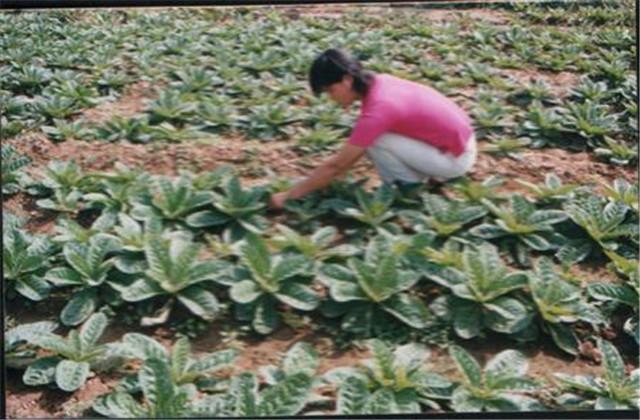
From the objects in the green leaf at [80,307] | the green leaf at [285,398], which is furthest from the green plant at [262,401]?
the green leaf at [80,307]

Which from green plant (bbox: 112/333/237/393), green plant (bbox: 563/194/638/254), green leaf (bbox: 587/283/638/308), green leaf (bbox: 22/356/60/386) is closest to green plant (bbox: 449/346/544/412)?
green leaf (bbox: 587/283/638/308)

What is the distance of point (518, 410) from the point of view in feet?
5.74

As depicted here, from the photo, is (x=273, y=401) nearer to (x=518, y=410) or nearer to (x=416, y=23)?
(x=518, y=410)

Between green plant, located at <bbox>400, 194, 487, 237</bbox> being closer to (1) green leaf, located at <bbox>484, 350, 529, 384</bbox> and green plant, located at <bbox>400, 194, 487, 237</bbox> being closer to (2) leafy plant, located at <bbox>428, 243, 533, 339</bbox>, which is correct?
(2) leafy plant, located at <bbox>428, 243, 533, 339</bbox>

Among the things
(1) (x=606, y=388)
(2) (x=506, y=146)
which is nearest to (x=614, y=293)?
(1) (x=606, y=388)

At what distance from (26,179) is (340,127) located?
805 millimetres

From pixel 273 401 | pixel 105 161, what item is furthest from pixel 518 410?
pixel 105 161

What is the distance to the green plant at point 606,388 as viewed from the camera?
175cm

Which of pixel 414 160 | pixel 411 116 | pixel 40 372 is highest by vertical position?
pixel 411 116

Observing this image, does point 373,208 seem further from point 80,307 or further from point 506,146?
point 80,307

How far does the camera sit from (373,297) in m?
1.87

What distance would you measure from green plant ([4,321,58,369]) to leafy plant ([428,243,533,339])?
0.88 meters

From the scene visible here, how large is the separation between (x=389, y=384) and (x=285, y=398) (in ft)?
0.72

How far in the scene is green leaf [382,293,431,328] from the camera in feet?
6.12
